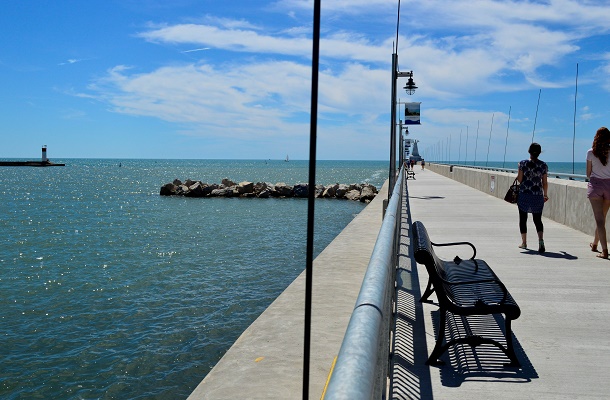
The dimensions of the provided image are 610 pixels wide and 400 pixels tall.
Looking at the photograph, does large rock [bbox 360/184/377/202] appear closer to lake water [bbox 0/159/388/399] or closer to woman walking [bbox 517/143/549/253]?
lake water [bbox 0/159/388/399]

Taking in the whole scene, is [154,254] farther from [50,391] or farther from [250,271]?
[50,391]

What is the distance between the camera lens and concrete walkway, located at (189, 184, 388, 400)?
4.72 metres

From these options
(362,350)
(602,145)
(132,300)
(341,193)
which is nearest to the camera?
(362,350)

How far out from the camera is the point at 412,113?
35.1m

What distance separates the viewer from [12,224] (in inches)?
1254

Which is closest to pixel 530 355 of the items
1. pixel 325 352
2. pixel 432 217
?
pixel 325 352

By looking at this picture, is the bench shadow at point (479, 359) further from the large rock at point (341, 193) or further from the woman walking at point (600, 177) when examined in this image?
the large rock at point (341, 193)

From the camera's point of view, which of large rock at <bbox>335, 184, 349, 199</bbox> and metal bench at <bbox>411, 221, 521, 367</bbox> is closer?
metal bench at <bbox>411, 221, 521, 367</bbox>

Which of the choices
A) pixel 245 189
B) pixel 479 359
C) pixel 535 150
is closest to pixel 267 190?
pixel 245 189

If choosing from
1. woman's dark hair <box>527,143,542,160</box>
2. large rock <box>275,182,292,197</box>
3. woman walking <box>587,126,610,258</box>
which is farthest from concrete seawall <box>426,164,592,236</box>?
large rock <box>275,182,292,197</box>

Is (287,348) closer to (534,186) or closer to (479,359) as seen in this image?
(479,359)

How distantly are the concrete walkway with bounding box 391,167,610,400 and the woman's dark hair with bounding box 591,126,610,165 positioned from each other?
1.54 meters

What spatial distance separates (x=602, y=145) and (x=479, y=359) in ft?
18.2

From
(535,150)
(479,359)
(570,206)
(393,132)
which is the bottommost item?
(479,359)
